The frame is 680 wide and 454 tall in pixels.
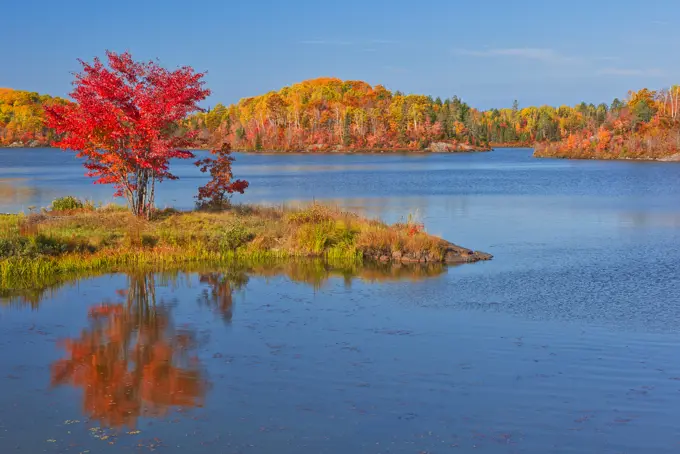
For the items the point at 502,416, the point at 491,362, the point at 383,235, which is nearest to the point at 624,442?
the point at 502,416

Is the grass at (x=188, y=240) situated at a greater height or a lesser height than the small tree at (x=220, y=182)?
lesser

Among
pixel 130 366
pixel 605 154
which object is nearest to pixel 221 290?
pixel 130 366

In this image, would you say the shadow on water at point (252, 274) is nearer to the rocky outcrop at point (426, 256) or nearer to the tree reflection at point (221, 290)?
the tree reflection at point (221, 290)

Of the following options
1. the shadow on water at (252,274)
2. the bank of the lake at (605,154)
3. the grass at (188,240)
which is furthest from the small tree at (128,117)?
the bank of the lake at (605,154)

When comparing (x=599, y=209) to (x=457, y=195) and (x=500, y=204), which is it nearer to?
(x=500, y=204)

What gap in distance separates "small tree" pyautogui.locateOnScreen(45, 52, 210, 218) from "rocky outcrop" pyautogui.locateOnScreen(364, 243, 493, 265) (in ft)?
23.9

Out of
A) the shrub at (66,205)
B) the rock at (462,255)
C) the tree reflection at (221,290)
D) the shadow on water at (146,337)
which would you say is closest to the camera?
the shadow on water at (146,337)

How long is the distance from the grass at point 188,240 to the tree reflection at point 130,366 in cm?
488

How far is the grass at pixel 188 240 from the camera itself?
2142cm

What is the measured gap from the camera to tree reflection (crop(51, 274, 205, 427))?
11211 millimetres

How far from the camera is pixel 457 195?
168 feet

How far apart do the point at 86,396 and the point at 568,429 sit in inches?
277

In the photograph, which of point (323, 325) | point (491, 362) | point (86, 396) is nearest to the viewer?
point (86, 396)

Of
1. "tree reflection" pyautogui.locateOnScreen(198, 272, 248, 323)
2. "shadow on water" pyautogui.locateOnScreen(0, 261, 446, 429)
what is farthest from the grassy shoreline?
"tree reflection" pyautogui.locateOnScreen(198, 272, 248, 323)
